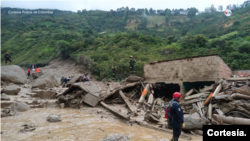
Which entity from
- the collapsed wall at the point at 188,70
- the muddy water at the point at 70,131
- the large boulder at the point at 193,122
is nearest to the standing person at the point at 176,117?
the muddy water at the point at 70,131

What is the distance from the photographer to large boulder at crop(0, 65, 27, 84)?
11984 millimetres

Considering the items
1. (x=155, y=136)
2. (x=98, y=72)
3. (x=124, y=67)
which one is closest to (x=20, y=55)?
(x=98, y=72)

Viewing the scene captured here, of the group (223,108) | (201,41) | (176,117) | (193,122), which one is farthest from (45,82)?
(201,41)

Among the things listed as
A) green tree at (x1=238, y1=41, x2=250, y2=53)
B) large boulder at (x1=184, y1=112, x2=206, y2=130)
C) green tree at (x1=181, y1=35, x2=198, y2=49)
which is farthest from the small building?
green tree at (x1=181, y1=35, x2=198, y2=49)

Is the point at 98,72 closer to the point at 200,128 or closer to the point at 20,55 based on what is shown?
the point at 200,128

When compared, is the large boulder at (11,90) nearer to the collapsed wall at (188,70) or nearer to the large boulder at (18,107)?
the large boulder at (18,107)

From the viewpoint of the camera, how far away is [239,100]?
6.31 meters

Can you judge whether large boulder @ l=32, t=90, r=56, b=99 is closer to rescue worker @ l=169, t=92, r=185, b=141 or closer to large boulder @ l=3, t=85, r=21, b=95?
large boulder @ l=3, t=85, r=21, b=95

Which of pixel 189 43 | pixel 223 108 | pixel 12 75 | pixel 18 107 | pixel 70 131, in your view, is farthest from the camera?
pixel 189 43

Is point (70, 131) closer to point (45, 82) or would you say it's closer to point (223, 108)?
Answer: point (223, 108)

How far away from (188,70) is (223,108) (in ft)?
12.6

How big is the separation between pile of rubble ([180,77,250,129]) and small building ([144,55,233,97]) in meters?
1.29

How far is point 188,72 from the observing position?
32.9 feet

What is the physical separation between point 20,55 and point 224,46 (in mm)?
45639
